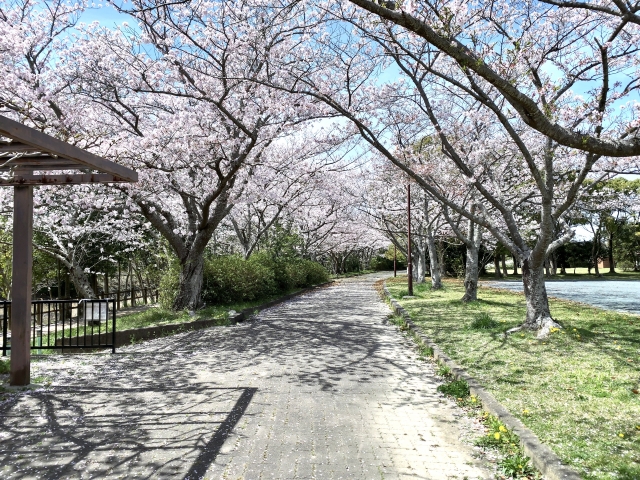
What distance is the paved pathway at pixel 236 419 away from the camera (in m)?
3.62

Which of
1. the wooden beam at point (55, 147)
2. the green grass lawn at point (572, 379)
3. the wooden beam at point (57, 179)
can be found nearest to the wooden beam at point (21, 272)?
the wooden beam at point (57, 179)

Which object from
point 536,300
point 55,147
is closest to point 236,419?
point 55,147

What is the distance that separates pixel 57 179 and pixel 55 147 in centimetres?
152

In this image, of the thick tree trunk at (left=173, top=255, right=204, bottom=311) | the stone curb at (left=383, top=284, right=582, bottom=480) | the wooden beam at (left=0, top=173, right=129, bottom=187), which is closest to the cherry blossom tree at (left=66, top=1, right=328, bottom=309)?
the thick tree trunk at (left=173, top=255, right=204, bottom=311)

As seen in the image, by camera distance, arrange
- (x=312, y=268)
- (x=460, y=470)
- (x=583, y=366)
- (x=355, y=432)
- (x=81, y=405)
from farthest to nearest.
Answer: (x=312, y=268) → (x=583, y=366) → (x=81, y=405) → (x=355, y=432) → (x=460, y=470)

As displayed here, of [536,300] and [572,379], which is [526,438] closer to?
[572,379]

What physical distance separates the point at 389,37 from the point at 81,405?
24.2 feet

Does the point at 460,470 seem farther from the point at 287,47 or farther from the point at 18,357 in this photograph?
the point at 287,47

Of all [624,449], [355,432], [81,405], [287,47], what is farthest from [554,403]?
[287,47]

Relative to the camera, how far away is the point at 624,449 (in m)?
3.65

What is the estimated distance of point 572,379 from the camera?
225 inches

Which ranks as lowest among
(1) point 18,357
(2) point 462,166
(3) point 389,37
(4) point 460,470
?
(4) point 460,470

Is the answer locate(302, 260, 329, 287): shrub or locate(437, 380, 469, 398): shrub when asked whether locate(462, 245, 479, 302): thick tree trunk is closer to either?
locate(437, 380, 469, 398): shrub

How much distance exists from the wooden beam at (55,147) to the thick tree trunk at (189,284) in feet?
24.8
